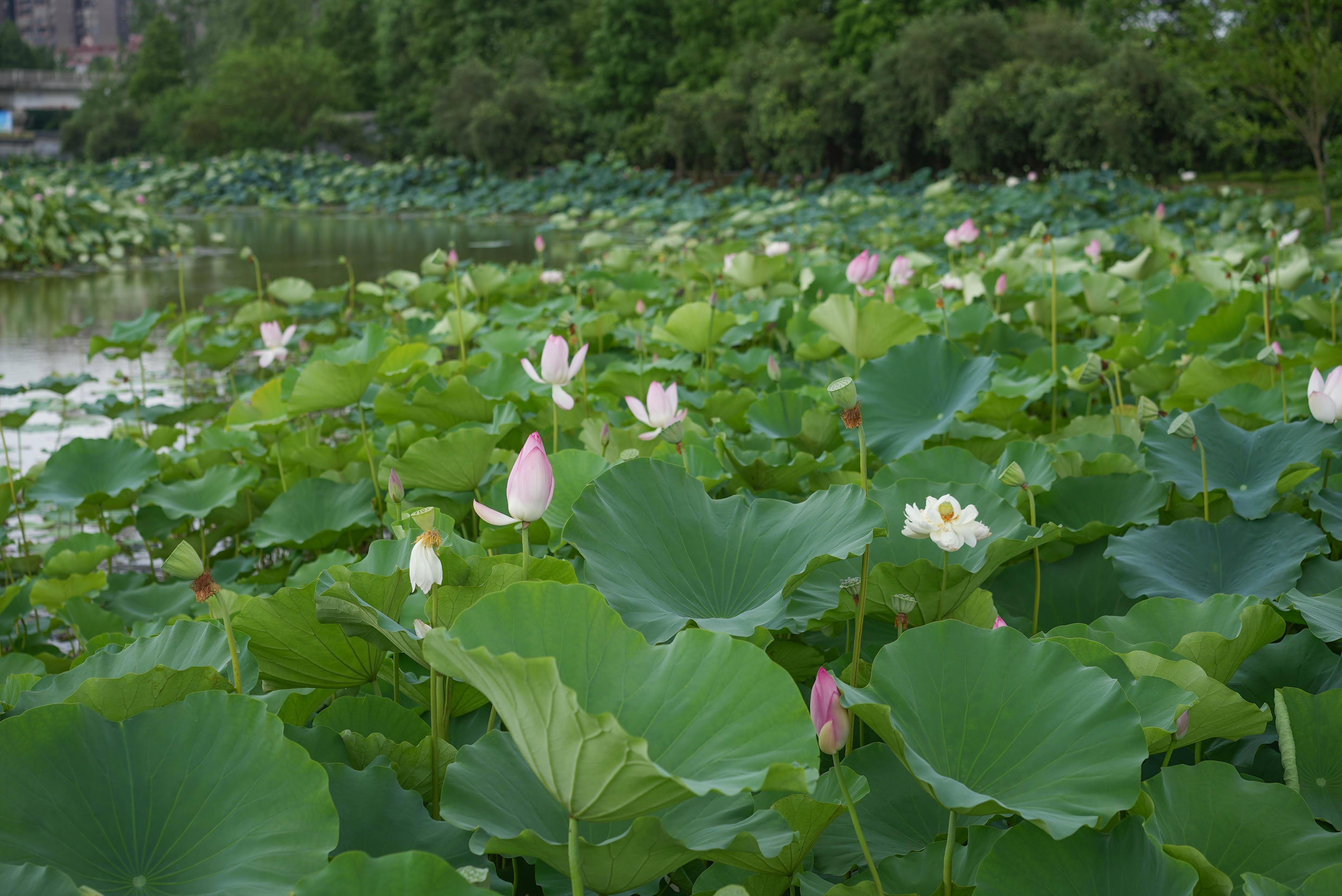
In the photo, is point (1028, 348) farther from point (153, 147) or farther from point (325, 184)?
point (153, 147)

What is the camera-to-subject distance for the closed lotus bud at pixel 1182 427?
1.15m

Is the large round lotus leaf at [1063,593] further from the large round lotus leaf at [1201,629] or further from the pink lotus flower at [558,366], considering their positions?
the pink lotus flower at [558,366]

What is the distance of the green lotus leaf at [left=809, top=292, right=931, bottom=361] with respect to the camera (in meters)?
1.90

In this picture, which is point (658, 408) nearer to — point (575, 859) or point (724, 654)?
point (724, 654)

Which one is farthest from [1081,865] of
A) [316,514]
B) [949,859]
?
[316,514]

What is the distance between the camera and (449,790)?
652 millimetres

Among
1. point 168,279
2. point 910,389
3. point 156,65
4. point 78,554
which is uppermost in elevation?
point 156,65

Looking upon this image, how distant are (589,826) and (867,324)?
4.56 ft

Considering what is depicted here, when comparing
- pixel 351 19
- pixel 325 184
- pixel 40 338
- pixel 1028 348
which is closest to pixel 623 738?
pixel 1028 348

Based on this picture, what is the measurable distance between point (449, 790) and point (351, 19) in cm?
3149

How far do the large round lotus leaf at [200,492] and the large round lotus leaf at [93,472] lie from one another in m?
0.04

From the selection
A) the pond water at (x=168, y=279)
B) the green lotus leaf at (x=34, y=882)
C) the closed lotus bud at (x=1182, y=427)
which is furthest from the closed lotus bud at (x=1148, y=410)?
the pond water at (x=168, y=279)

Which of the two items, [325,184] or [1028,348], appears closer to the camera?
[1028,348]

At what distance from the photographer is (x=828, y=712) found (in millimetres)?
674
